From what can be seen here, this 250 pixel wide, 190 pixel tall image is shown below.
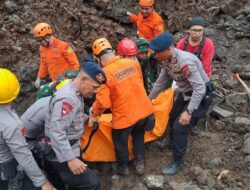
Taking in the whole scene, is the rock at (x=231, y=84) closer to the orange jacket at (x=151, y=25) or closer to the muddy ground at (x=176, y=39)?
the muddy ground at (x=176, y=39)

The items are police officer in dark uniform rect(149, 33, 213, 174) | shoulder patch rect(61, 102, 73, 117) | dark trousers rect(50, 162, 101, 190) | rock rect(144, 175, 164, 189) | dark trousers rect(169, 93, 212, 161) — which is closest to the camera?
shoulder patch rect(61, 102, 73, 117)

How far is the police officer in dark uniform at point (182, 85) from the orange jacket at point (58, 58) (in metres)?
1.74

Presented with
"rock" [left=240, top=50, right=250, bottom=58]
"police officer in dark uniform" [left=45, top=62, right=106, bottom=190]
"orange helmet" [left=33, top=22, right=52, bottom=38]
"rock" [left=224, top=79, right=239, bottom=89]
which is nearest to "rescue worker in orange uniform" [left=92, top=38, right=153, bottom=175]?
"police officer in dark uniform" [left=45, top=62, right=106, bottom=190]

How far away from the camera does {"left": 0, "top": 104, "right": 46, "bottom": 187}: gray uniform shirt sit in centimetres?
353

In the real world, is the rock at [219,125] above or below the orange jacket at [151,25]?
below

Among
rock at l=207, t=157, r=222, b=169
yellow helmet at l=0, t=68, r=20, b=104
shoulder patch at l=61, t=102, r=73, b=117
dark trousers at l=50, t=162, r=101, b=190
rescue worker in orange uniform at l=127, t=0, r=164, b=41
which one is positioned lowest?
rock at l=207, t=157, r=222, b=169

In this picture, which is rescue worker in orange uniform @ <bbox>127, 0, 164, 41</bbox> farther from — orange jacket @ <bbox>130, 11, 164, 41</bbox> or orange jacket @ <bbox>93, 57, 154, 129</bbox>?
orange jacket @ <bbox>93, 57, 154, 129</bbox>

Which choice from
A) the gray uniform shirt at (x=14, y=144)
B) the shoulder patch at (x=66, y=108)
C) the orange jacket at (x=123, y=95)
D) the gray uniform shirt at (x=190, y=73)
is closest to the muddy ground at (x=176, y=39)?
the orange jacket at (x=123, y=95)

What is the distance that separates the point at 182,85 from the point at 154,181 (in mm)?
1314

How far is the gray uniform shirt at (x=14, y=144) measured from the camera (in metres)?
3.53

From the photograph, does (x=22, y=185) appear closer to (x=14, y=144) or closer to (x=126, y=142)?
(x=14, y=144)

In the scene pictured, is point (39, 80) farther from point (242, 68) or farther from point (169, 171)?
point (242, 68)

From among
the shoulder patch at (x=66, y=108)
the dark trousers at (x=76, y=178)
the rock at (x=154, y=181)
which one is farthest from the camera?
the rock at (x=154, y=181)

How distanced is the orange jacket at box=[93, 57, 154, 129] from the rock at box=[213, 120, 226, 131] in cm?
162
